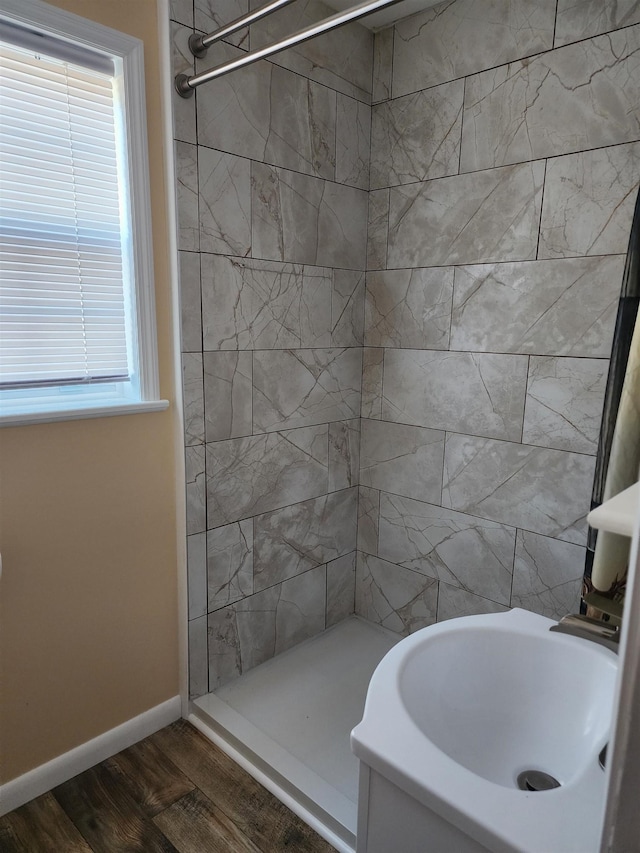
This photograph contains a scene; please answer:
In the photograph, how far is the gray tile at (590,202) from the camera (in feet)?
5.25

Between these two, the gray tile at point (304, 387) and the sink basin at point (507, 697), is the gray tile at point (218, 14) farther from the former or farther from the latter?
the sink basin at point (507, 697)

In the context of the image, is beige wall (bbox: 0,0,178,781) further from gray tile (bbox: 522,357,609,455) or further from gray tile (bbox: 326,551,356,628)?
gray tile (bbox: 522,357,609,455)

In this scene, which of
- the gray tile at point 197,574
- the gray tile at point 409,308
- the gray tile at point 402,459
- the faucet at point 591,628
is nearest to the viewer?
the faucet at point 591,628

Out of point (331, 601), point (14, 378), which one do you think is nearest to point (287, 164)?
point (14, 378)

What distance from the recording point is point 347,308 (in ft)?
7.34

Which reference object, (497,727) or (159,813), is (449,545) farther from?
(159,813)

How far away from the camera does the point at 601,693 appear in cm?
99

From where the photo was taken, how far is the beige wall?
1.49 meters

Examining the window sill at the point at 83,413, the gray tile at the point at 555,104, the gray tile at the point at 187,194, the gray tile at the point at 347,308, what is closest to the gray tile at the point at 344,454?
the gray tile at the point at 347,308

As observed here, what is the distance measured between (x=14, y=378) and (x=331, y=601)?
1.60 meters

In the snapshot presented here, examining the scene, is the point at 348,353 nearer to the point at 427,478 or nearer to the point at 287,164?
the point at 427,478

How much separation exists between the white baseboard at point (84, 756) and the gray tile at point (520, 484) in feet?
4.21

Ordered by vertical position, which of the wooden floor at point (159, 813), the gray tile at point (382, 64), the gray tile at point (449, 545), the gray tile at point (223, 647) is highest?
the gray tile at point (382, 64)

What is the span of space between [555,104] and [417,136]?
1.70ft
